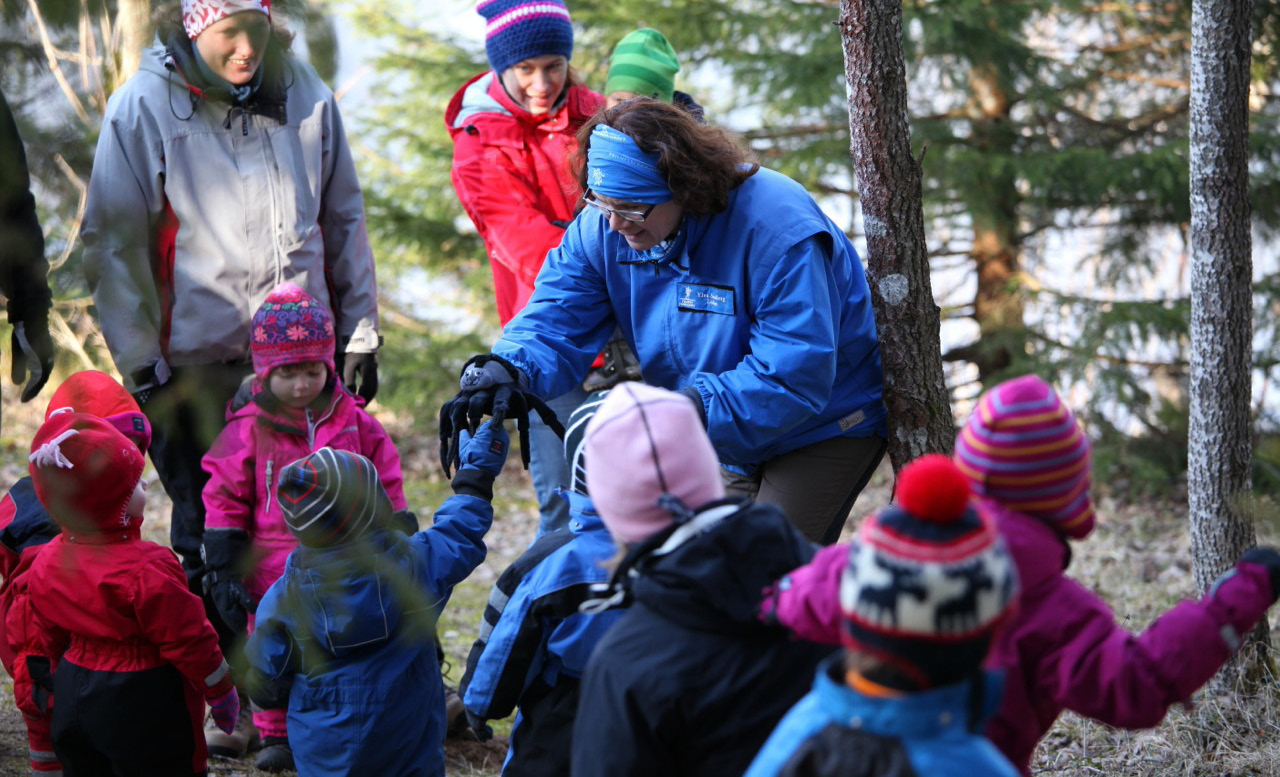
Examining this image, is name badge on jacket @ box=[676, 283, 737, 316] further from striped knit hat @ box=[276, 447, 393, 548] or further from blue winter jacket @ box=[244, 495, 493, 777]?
striped knit hat @ box=[276, 447, 393, 548]

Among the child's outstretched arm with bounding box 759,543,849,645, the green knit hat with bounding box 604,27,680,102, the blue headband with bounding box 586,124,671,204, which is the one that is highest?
the green knit hat with bounding box 604,27,680,102

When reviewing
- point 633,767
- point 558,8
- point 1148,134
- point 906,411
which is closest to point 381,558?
point 633,767

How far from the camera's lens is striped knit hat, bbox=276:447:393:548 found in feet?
9.36

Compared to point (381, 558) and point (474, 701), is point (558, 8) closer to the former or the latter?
point (381, 558)

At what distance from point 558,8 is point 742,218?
1783mm

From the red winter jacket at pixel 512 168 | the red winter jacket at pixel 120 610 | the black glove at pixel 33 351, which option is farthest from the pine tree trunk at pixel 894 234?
the black glove at pixel 33 351

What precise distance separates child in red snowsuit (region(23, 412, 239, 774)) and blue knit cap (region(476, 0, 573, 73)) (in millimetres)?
2185

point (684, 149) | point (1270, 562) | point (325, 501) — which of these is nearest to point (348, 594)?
point (325, 501)

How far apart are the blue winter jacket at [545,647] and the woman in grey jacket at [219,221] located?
166cm

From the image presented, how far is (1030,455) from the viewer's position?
6.59 ft

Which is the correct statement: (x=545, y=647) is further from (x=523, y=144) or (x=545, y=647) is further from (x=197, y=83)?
(x=523, y=144)

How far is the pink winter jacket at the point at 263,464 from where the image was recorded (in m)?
3.82

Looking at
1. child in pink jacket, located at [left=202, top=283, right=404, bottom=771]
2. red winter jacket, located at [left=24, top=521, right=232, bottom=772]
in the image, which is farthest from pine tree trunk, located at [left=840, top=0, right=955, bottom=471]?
red winter jacket, located at [left=24, top=521, right=232, bottom=772]

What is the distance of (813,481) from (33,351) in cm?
201
